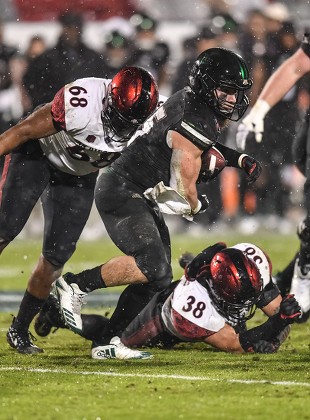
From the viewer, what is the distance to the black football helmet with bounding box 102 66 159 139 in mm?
5324

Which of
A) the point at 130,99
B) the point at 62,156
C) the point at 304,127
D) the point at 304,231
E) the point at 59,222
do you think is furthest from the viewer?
the point at 304,127

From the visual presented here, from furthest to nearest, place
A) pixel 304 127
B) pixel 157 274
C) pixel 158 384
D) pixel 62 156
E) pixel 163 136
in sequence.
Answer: pixel 304 127 < pixel 62 156 < pixel 163 136 < pixel 157 274 < pixel 158 384

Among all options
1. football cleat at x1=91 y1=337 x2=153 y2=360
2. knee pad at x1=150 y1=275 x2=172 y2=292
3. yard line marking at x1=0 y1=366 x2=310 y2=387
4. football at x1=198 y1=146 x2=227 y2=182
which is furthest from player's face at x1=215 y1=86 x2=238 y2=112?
yard line marking at x1=0 y1=366 x2=310 y2=387

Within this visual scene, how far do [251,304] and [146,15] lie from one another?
19.5 ft

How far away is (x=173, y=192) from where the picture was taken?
545cm

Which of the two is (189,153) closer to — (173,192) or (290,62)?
(173,192)

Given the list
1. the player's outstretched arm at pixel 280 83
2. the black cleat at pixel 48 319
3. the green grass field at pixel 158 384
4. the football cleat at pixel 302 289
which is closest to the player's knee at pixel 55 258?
the black cleat at pixel 48 319

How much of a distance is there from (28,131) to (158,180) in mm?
699

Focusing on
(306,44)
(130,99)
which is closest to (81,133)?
(130,99)

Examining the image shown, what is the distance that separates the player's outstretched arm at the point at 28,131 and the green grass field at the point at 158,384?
97 centimetres

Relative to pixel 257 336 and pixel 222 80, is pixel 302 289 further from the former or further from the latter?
pixel 222 80

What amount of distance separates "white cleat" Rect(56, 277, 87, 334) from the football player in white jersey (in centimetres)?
38

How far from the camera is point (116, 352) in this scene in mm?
5520

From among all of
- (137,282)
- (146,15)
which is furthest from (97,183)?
(146,15)
